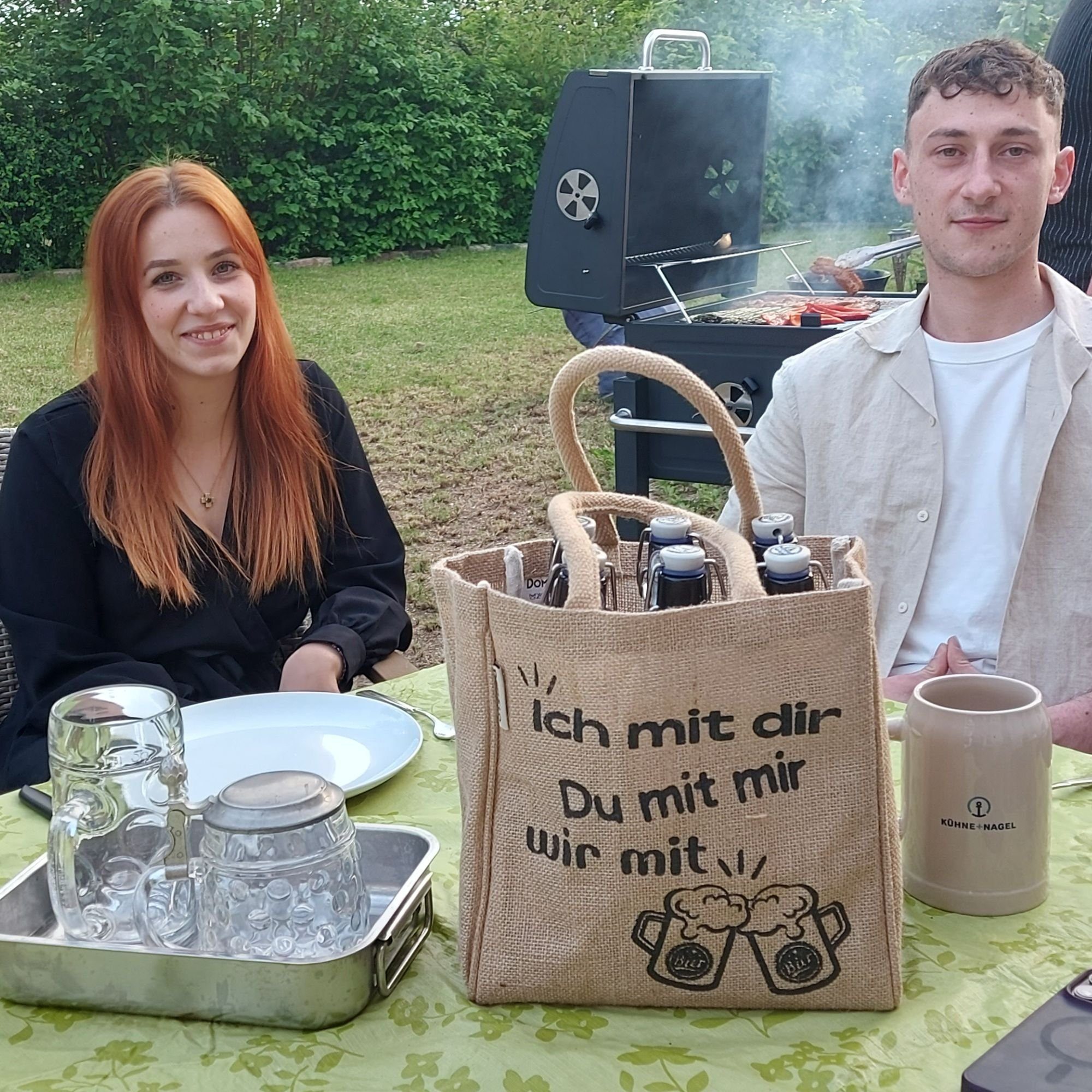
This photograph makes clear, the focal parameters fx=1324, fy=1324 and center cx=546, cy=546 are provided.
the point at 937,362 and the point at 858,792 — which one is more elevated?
the point at 937,362

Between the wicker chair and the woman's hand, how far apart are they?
0.10m

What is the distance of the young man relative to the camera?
186cm

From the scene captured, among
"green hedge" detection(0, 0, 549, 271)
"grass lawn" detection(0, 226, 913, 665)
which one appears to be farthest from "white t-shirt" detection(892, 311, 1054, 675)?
"green hedge" detection(0, 0, 549, 271)

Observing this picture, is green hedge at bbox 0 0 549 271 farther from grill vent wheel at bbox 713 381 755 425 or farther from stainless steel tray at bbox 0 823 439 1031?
stainless steel tray at bbox 0 823 439 1031

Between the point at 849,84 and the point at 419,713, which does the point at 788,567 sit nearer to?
the point at 419,713

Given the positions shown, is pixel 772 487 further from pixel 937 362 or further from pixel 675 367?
pixel 675 367

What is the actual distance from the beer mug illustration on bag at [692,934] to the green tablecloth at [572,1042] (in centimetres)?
4

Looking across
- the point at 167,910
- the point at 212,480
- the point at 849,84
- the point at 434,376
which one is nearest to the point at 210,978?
the point at 167,910

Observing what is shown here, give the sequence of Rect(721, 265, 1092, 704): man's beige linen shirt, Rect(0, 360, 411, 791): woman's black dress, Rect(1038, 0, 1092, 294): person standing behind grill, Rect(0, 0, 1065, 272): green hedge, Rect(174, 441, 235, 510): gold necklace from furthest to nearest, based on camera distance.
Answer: Rect(0, 0, 1065, 272): green hedge < Rect(1038, 0, 1092, 294): person standing behind grill < Rect(174, 441, 235, 510): gold necklace < Rect(0, 360, 411, 791): woman's black dress < Rect(721, 265, 1092, 704): man's beige linen shirt

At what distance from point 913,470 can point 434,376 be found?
6168mm

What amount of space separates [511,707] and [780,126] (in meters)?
5.32

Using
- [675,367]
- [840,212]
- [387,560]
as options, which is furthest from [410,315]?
[675,367]

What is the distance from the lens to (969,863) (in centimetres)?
106

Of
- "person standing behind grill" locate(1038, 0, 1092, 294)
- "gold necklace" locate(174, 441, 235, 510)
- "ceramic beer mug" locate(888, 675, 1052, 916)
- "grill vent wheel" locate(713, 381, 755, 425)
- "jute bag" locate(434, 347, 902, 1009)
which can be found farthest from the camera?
"grill vent wheel" locate(713, 381, 755, 425)
